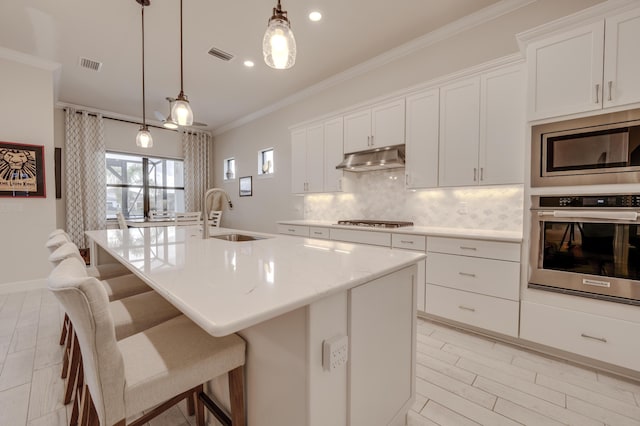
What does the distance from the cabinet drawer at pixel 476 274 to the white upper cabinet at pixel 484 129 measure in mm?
750

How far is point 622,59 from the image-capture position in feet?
5.91

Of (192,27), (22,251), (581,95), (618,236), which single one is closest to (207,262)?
(618,236)

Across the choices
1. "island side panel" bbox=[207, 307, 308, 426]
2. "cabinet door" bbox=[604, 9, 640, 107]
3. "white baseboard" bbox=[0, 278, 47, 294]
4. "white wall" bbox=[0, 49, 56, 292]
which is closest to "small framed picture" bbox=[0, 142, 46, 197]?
"white wall" bbox=[0, 49, 56, 292]

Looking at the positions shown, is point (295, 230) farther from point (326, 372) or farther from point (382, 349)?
point (326, 372)

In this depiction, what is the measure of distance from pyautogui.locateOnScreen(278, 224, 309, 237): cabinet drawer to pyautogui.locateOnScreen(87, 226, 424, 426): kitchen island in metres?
2.44

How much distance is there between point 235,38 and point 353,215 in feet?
8.81

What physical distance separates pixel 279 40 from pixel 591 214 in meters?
2.27

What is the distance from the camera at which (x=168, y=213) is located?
6.36 metres

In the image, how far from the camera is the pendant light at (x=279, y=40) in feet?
4.37

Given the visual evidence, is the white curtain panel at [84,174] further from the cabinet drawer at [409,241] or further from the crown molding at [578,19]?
the crown molding at [578,19]

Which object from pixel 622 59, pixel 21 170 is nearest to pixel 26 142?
pixel 21 170

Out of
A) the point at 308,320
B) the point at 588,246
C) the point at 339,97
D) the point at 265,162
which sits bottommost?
the point at 308,320

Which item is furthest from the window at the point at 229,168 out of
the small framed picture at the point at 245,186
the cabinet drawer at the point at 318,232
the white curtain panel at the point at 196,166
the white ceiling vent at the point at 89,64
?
the cabinet drawer at the point at 318,232

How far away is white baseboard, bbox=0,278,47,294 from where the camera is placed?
11.7 ft
